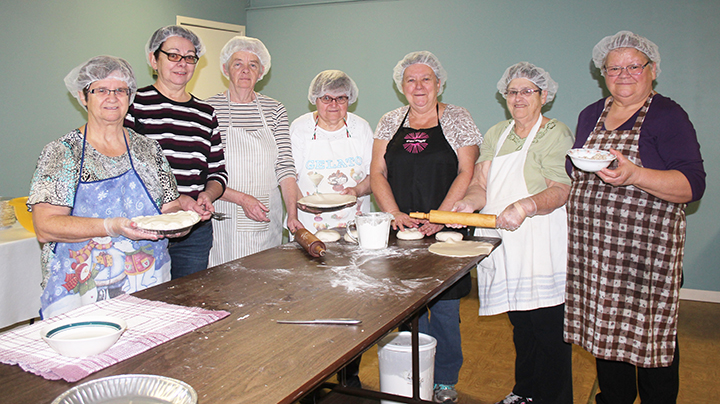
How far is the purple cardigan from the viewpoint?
1822 millimetres

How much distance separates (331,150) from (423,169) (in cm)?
57

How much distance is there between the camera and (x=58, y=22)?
3.74 meters

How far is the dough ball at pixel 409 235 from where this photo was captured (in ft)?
8.08

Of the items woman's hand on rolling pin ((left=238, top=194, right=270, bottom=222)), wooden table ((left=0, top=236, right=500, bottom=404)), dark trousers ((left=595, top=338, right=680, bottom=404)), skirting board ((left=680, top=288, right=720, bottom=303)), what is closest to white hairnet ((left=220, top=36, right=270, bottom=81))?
woman's hand on rolling pin ((left=238, top=194, right=270, bottom=222))

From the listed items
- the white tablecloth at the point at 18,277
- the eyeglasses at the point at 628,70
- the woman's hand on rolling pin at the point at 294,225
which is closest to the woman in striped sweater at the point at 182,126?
the woman's hand on rolling pin at the point at 294,225

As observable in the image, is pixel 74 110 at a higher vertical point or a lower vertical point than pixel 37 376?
higher

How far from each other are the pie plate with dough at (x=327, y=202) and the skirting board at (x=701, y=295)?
11.1 ft

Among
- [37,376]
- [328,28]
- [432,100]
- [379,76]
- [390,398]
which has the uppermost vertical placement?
[328,28]

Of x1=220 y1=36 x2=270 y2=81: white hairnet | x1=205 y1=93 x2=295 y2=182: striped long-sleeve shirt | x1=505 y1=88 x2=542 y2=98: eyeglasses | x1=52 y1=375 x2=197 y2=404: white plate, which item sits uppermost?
x1=220 y1=36 x2=270 y2=81: white hairnet

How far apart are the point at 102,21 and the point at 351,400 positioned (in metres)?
3.58

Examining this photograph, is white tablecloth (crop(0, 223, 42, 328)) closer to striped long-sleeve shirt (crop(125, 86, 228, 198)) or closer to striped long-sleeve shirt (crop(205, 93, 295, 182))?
striped long-sleeve shirt (crop(125, 86, 228, 198))

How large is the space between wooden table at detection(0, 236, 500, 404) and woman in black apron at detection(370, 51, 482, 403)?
0.37m

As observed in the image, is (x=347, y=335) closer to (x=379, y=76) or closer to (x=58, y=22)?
(x=58, y=22)

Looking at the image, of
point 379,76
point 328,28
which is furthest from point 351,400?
point 328,28
